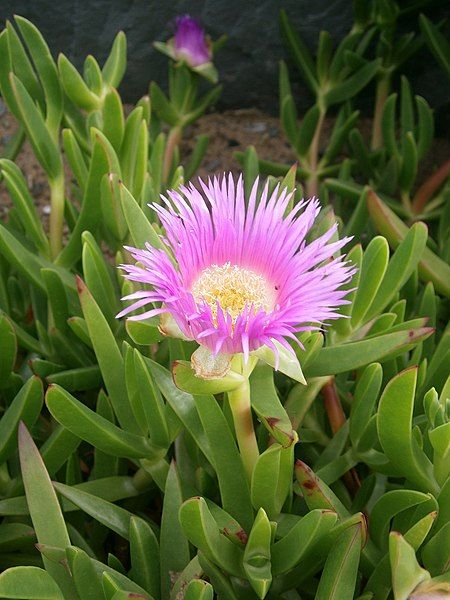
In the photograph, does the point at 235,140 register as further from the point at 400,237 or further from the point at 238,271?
the point at 238,271

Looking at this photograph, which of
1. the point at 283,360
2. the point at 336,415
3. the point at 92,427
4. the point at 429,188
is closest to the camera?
the point at 283,360

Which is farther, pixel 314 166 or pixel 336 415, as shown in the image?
pixel 314 166

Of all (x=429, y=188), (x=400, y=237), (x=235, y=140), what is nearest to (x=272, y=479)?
(x=400, y=237)

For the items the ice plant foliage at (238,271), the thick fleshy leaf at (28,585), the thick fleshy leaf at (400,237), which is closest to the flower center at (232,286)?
the ice plant foliage at (238,271)

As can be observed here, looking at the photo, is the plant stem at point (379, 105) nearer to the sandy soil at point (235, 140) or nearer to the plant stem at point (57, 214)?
the sandy soil at point (235, 140)

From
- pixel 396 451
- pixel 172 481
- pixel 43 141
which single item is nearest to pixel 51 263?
pixel 43 141

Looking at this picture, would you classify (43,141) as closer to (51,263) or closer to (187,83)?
(51,263)

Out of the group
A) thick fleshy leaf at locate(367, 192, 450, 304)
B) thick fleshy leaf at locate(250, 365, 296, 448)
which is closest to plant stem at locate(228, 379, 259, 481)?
thick fleshy leaf at locate(250, 365, 296, 448)
